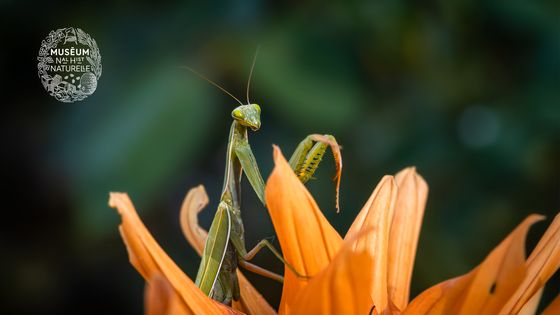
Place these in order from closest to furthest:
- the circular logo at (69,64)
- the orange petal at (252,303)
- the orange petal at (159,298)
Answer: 1. the orange petal at (159,298)
2. the orange petal at (252,303)
3. the circular logo at (69,64)

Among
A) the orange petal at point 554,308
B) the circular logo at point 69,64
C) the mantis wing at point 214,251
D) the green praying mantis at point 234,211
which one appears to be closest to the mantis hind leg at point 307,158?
the green praying mantis at point 234,211

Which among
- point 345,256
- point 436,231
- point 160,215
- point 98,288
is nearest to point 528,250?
point 436,231

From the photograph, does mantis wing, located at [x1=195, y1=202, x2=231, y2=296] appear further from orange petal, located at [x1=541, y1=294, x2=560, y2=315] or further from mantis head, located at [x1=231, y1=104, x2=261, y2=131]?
orange petal, located at [x1=541, y1=294, x2=560, y2=315]

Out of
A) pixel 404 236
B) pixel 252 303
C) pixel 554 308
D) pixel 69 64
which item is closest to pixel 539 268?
pixel 554 308

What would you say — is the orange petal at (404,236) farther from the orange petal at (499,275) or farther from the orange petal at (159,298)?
the orange petal at (159,298)

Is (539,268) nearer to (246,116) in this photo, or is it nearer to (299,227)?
(299,227)
